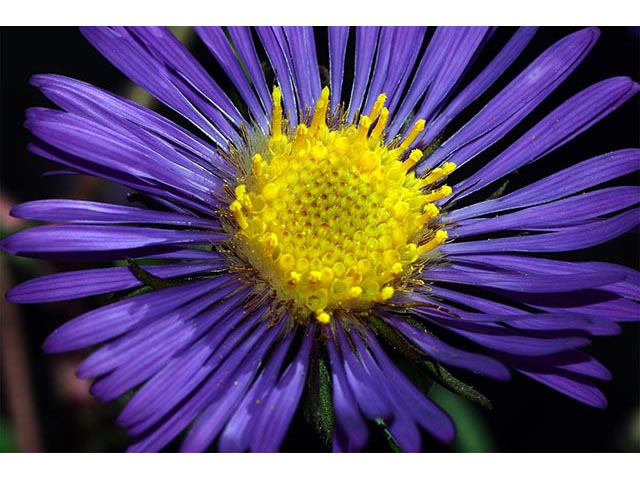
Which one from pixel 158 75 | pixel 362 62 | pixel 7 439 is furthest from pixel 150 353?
pixel 7 439

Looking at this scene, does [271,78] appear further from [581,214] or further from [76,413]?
[76,413]

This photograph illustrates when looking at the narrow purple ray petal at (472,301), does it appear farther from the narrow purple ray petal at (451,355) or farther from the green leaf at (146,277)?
the green leaf at (146,277)

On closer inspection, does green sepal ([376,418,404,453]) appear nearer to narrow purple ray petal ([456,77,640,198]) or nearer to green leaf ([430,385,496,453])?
narrow purple ray petal ([456,77,640,198])

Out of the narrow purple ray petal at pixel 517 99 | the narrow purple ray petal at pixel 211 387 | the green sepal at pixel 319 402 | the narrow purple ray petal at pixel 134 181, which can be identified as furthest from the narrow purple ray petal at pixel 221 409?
the narrow purple ray petal at pixel 517 99

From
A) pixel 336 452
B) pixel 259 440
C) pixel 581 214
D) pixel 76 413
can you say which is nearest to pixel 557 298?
pixel 581 214

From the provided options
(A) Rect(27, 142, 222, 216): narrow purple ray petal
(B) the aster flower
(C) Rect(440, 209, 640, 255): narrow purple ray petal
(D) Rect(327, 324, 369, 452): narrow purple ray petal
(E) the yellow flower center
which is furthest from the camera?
(E) the yellow flower center

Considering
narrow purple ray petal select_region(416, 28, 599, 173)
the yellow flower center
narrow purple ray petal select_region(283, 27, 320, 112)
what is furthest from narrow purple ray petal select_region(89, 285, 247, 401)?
narrow purple ray petal select_region(416, 28, 599, 173)

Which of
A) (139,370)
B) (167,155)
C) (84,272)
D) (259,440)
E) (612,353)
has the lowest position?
(612,353)
